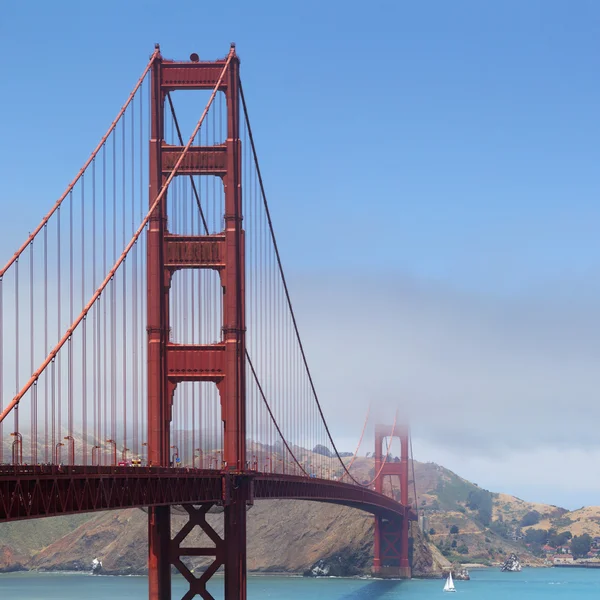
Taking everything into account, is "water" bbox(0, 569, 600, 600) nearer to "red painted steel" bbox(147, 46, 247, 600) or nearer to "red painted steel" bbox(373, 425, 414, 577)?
"red painted steel" bbox(373, 425, 414, 577)

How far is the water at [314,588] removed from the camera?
139750mm

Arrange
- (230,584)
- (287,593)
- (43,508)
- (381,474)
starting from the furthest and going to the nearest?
(381,474)
(287,593)
(230,584)
(43,508)

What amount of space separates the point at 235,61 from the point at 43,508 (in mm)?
30470

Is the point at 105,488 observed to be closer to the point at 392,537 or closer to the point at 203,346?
the point at 203,346

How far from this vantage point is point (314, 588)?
155250mm

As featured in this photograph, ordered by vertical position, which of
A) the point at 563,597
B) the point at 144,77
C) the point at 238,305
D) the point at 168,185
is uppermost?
the point at 144,77

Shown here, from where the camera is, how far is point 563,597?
153m

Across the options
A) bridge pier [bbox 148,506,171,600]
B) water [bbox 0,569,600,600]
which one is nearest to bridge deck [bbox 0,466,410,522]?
bridge pier [bbox 148,506,171,600]

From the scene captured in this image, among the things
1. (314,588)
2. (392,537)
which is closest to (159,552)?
(314,588)

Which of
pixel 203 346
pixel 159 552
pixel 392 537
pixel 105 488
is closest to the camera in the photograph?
pixel 105 488

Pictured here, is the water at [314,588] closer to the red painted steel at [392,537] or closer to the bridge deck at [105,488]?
the red painted steel at [392,537]

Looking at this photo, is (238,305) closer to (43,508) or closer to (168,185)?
(168,185)

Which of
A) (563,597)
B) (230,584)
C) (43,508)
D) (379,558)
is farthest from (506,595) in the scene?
(43,508)

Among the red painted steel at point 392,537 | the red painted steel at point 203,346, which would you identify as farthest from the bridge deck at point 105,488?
the red painted steel at point 392,537
